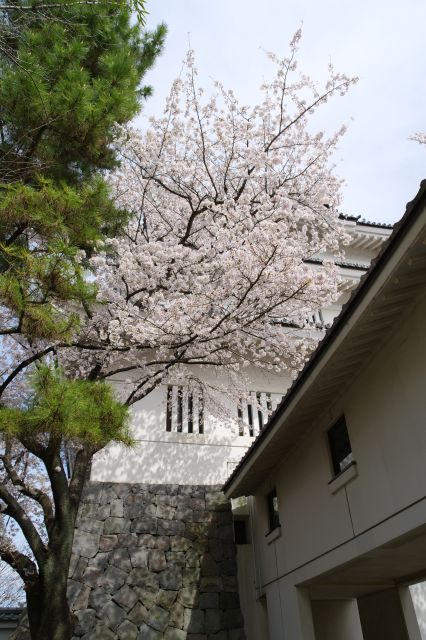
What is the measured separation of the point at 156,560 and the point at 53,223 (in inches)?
273

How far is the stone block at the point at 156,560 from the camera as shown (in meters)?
8.80

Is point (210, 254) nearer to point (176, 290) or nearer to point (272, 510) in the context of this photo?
point (176, 290)

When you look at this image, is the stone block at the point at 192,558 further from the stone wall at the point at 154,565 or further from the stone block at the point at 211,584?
the stone block at the point at 211,584

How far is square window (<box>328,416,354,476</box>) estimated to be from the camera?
591cm

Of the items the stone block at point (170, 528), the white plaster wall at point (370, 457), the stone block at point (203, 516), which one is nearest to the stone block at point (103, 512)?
the stone block at point (170, 528)

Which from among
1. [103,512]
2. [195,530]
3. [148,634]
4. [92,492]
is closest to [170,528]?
[195,530]

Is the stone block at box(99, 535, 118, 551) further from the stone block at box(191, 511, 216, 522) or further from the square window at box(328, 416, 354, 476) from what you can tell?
the square window at box(328, 416, 354, 476)

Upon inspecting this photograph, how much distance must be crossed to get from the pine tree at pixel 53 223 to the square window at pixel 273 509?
3.55 metres

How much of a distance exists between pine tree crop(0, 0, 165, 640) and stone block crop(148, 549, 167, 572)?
3.17 metres

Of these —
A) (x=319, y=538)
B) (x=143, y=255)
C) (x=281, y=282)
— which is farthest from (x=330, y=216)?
(x=319, y=538)

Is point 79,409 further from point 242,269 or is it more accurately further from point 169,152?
point 169,152

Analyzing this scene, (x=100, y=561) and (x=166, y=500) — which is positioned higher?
(x=166, y=500)

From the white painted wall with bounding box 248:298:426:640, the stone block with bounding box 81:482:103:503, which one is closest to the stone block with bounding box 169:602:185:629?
the white painted wall with bounding box 248:298:426:640

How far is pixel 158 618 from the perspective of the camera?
8219mm
